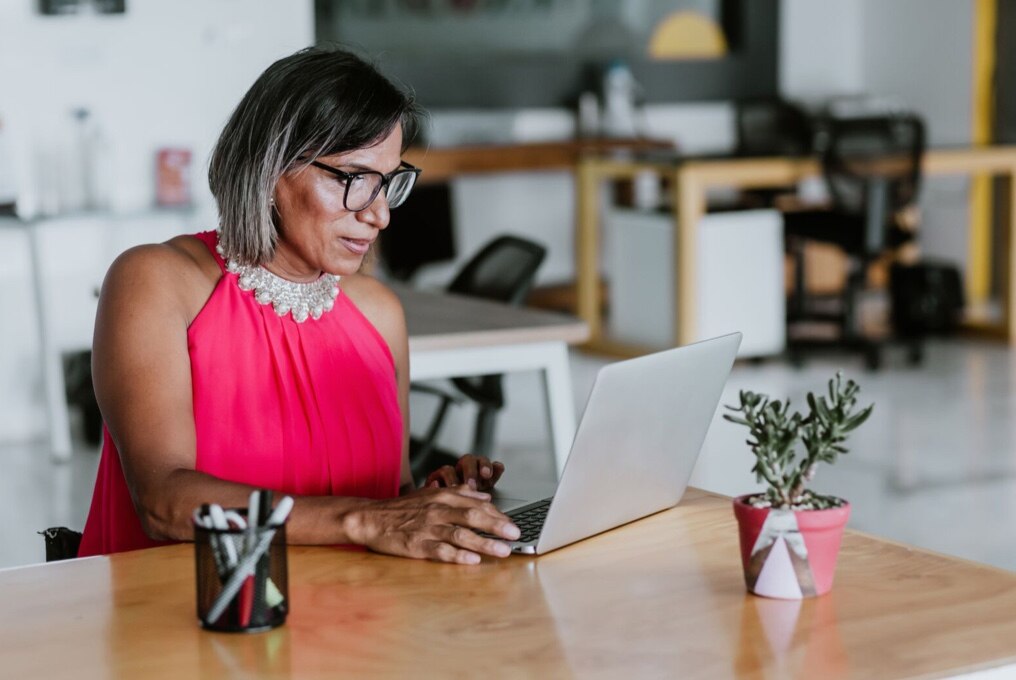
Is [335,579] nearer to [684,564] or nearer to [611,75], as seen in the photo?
[684,564]

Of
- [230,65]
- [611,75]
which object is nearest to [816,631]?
[230,65]

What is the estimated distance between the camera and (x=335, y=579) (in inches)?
57.5

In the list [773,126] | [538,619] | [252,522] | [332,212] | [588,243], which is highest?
[332,212]

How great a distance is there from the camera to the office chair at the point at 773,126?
8375 mm

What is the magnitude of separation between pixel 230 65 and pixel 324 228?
12.7 ft

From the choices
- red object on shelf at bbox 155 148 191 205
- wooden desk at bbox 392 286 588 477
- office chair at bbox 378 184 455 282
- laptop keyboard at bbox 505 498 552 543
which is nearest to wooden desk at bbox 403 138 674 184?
office chair at bbox 378 184 455 282

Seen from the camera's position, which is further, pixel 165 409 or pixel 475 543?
pixel 165 409

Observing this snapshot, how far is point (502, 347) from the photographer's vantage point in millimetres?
3045

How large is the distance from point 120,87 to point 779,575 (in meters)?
4.47

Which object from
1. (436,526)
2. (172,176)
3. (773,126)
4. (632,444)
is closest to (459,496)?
(436,526)

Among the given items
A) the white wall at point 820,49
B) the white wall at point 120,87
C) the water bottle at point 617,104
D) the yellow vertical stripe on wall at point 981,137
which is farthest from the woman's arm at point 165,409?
the white wall at point 820,49

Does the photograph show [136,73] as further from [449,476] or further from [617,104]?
[449,476]

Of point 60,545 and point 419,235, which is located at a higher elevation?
point 60,545

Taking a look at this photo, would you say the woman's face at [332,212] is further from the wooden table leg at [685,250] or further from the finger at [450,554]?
the wooden table leg at [685,250]
